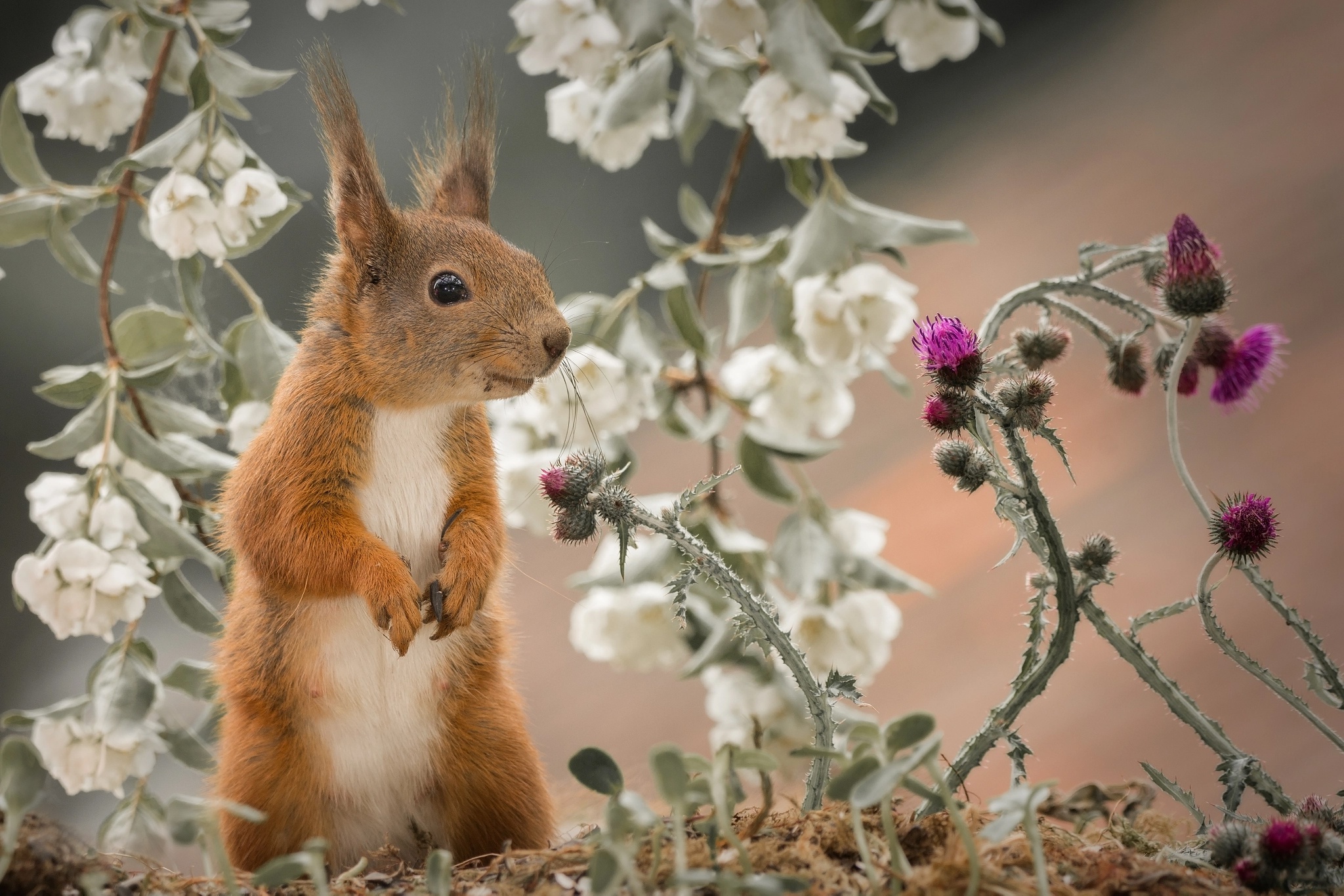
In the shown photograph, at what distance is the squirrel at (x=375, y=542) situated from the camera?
75 centimetres

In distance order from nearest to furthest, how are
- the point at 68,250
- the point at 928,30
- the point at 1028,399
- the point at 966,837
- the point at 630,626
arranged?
the point at 966,837
the point at 1028,399
the point at 928,30
the point at 68,250
the point at 630,626

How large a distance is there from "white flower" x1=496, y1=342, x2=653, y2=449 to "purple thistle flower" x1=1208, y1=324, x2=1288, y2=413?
0.48m

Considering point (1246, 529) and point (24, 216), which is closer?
point (1246, 529)

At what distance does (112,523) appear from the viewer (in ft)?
A: 2.64

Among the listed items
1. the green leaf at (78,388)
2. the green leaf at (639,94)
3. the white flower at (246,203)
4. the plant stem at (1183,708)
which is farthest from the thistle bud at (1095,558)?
the green leaf at (78,388)

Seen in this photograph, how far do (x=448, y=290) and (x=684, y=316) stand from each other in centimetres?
24

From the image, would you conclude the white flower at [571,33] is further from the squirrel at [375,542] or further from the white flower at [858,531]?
the white flower at [858,531]

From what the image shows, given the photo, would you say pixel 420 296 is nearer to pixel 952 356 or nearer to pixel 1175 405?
pixel 952 356

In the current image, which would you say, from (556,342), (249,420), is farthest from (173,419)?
(556,342)

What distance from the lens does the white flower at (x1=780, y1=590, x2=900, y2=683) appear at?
0.95 m

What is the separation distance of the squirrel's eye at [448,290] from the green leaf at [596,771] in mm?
341

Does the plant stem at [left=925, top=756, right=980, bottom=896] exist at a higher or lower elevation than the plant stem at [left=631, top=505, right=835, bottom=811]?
lower

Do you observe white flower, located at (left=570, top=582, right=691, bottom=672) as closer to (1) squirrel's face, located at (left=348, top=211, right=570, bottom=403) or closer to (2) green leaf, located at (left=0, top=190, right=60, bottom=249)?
(1) squirrel's face, located at (left=348, top=211, right=570, bottom=403)

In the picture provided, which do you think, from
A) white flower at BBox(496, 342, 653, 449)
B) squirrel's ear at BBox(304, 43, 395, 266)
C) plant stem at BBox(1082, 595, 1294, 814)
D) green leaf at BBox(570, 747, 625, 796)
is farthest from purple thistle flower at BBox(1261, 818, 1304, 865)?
squirrel's ear at BBox(304, 43, 395, 266)
